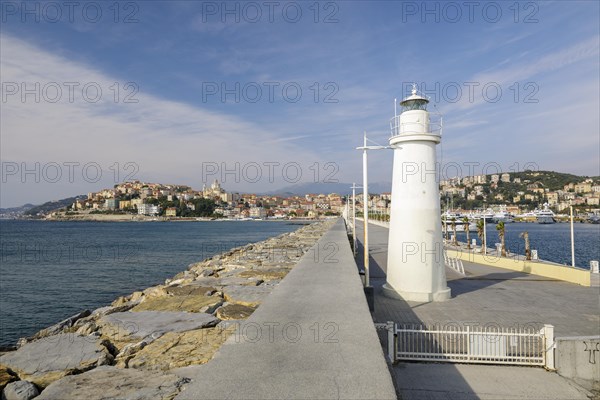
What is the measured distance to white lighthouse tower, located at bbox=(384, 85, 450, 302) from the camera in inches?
430

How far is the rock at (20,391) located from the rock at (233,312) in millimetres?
2821

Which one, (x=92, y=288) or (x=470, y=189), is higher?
(x=470, y=189)

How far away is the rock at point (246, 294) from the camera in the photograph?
7.84m

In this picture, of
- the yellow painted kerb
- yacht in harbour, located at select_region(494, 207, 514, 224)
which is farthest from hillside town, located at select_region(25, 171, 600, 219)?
the yellow painted kerb

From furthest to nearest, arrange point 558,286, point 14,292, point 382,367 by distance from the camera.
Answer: point 14,292 < point 558,286 < point 382,367

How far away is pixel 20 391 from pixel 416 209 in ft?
30.5

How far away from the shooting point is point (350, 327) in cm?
480

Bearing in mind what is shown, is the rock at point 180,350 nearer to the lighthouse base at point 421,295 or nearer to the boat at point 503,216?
the lighthouse base at point 421,295

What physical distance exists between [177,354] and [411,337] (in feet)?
15.6

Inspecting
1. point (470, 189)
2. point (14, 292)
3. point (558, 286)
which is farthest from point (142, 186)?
point (558, 286)

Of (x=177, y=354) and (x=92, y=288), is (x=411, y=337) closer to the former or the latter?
(x=177, y=354)

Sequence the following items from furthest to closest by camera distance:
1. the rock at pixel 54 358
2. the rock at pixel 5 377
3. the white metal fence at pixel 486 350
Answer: the white metal fence at pixel 486 350
the rock at pixel 54 358
the rock at pixel 5 377

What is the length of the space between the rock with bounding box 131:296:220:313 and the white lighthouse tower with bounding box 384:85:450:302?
18.5 feet

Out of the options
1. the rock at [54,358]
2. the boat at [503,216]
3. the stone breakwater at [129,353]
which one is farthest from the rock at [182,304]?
the boat at [503,216]
